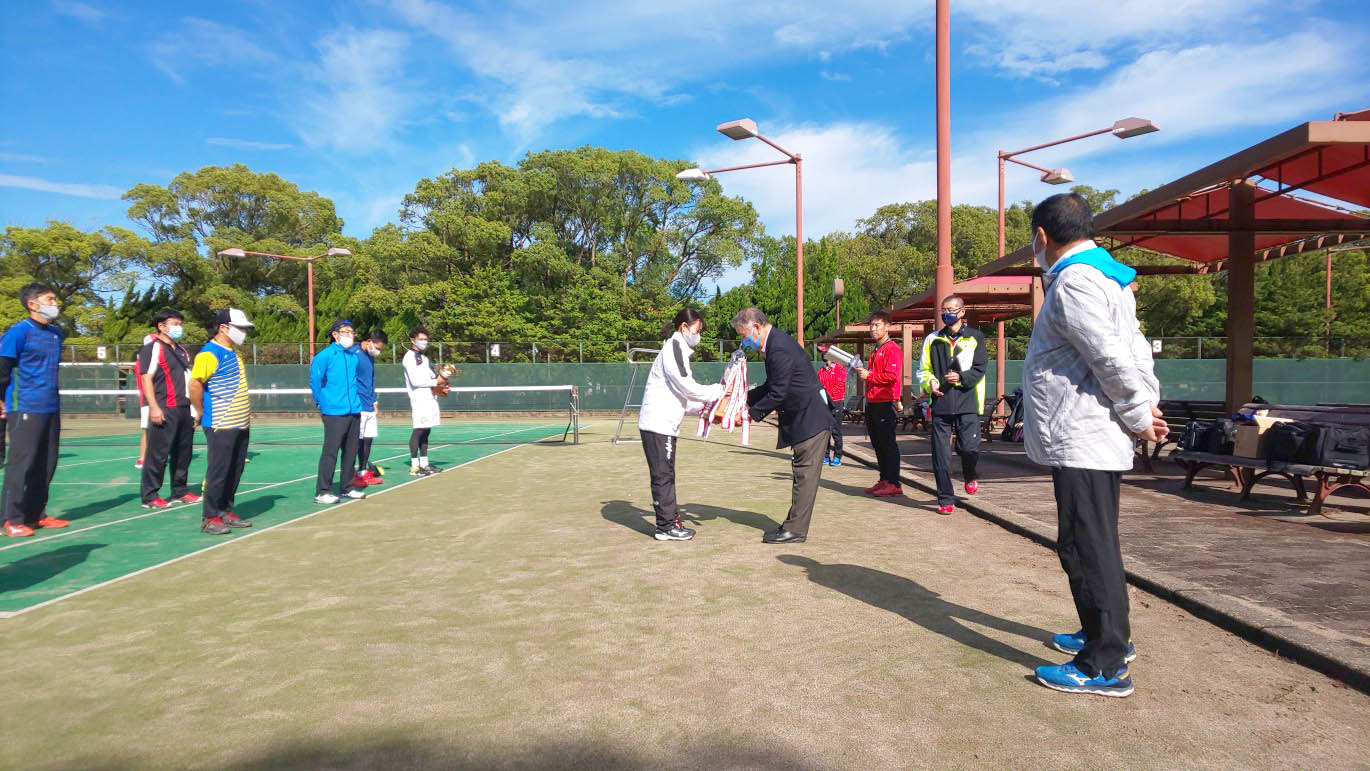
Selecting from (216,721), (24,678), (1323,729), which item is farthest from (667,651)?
A: (24,678)

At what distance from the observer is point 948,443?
25.2 feet

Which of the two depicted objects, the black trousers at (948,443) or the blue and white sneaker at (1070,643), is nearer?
the blue and white sneaker at (1070,643)

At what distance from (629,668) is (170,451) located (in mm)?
7734

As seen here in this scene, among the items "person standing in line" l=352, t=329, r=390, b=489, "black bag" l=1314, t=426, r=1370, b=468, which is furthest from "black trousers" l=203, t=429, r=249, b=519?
"black bag" l=1314, t=426, r=1370, b=468

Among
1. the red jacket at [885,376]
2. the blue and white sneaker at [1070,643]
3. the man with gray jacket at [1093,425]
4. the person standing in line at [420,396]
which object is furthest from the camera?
the person standing in line at [420,396]

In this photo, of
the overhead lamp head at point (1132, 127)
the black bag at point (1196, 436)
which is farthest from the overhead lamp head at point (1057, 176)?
the black bag at point (1196, 436)

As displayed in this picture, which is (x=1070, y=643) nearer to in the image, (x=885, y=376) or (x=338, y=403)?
(x=885, y=376)

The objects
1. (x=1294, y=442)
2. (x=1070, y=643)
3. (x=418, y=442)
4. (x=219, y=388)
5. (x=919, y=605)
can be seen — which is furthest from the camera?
(x=418, y=442)

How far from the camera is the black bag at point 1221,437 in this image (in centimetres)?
786

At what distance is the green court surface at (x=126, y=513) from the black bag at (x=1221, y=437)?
8.87m

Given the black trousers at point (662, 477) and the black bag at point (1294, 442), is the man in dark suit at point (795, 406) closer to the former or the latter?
the black trousers at point (662, 477)

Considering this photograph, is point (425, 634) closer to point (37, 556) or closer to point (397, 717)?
point (397, 717)

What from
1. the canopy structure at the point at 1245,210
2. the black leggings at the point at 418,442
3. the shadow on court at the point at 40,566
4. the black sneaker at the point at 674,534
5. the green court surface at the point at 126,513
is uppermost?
the canopy structure at the point at 1245,210

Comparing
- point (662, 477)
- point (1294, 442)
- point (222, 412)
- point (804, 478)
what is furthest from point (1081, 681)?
point (222, 412)
